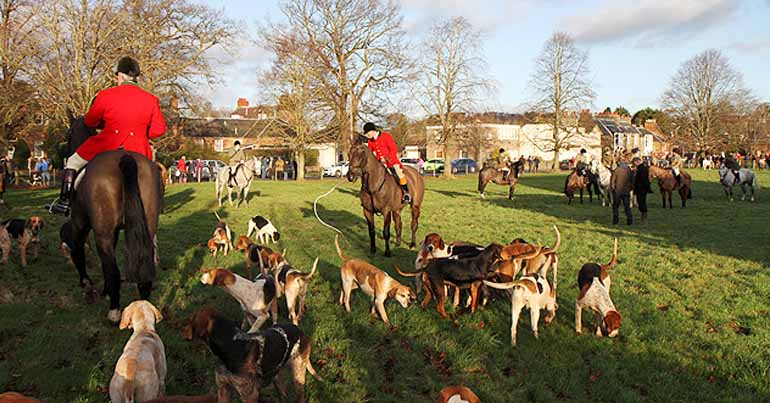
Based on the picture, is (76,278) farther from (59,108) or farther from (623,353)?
(59,108)

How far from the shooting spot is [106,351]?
4.62 metres

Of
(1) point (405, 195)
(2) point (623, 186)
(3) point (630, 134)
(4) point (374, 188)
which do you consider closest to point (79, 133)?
(4) point (374, 188)

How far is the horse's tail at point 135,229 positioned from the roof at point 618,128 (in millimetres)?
82893

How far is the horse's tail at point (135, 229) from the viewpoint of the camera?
4930 millimetres

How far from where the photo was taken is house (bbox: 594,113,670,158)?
3132 inches

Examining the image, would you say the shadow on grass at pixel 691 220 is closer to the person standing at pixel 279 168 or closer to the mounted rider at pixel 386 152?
the mounted rider at pixel 386 152

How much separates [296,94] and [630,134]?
222 ft

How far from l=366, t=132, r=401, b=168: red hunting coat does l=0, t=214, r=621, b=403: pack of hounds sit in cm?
323

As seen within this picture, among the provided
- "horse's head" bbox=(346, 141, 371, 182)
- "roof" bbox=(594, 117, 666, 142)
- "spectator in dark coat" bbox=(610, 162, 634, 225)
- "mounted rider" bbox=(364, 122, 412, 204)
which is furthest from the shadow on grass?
"roof" bbox=(594, 117, 666, 142)

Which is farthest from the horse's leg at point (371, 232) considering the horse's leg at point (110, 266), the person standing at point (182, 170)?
the person standing at point (182, 170)

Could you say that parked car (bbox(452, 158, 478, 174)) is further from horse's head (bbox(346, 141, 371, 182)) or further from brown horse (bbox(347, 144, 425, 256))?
horse's head (bbox(346, 141, 371, 182))

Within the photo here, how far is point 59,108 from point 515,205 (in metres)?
18.4

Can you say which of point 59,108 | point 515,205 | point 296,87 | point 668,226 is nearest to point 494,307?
point 668,226

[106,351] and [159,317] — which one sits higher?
[159,317]
